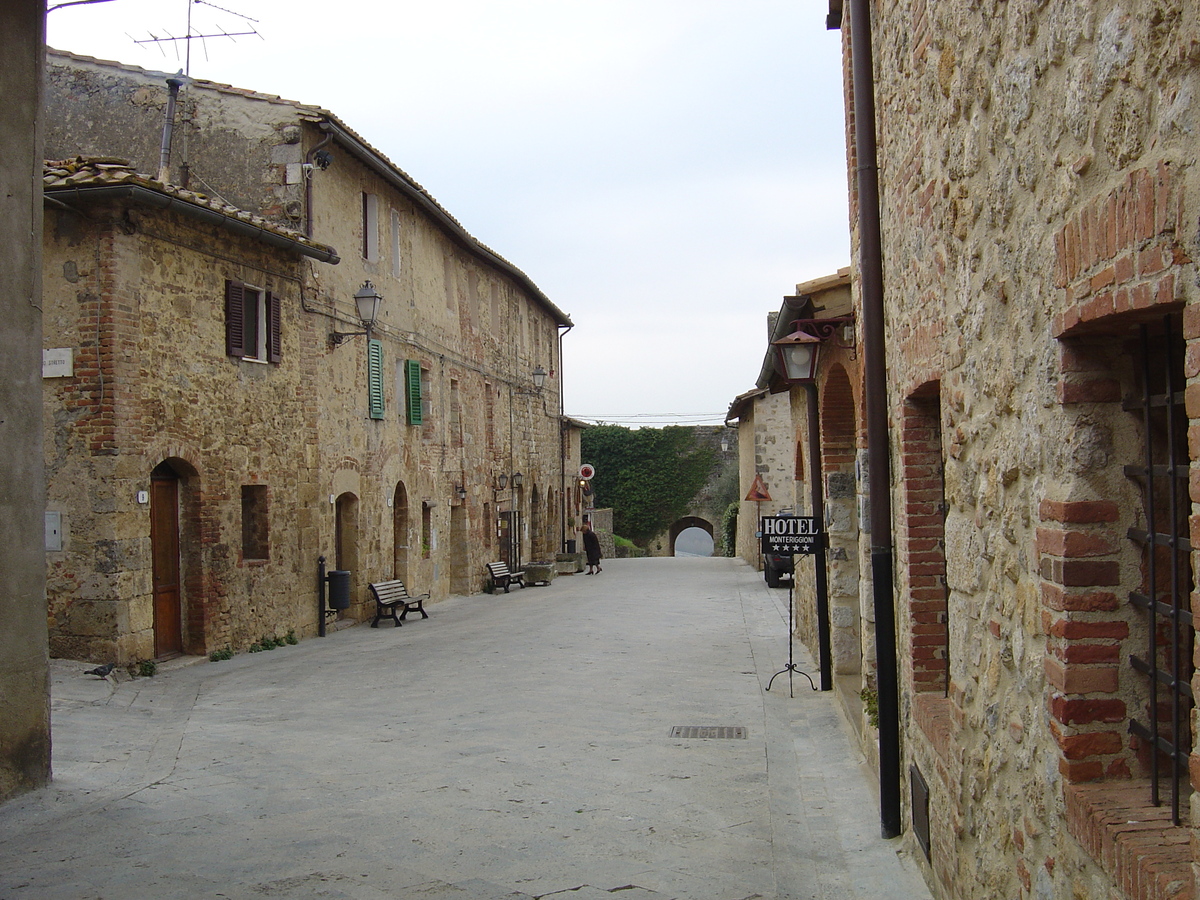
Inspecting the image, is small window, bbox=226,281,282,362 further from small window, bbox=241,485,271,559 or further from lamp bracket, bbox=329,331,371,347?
small window, bbox=241,485,271,559

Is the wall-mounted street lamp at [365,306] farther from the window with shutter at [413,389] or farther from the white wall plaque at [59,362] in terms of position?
the white wall plaque at [59,362]

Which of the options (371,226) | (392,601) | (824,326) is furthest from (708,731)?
(371,226)

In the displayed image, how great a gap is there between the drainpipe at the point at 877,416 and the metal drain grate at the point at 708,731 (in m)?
2.70

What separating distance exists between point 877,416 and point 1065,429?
2948mm

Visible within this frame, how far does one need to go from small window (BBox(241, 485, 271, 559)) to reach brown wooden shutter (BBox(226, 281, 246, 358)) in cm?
190

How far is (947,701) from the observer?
4.93m

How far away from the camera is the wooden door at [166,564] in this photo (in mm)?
12203

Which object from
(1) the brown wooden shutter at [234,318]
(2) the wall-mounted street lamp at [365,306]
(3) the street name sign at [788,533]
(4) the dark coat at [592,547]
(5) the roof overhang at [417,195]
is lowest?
(4) the dark coat at [592,547]

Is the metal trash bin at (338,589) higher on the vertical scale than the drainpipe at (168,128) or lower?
lower

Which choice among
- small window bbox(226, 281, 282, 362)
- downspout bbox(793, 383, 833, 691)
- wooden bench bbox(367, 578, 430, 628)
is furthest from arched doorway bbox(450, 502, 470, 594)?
downspout bbox(793, 383, 833, 691)

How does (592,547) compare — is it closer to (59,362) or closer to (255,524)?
(255,524)

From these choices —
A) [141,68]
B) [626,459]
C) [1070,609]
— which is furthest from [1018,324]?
[626,459]

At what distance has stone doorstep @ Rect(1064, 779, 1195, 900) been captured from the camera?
217cm

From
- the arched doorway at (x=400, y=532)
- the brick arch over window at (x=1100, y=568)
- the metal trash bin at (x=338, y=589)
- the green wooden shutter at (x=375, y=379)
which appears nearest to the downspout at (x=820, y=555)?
the brick arch over window at (x=1100, y=568)
